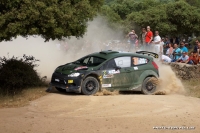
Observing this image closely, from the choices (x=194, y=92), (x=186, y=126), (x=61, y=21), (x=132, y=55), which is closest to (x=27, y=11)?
(x=61, y=21)

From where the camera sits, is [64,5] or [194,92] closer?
[64,5]

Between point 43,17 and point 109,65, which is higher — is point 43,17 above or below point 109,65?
above

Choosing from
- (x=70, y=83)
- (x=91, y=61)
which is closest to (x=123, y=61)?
(x=91, y=61)

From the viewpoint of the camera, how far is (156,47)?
21938 millimetres

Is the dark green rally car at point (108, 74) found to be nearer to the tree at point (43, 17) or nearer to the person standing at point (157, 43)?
the tree at point (43, 17)

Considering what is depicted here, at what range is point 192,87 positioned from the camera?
64.1 feet

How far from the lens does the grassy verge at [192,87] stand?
1770cm

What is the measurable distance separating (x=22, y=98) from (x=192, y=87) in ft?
28.1

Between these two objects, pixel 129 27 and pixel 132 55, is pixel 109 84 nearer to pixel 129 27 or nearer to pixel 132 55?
pixel 132 55

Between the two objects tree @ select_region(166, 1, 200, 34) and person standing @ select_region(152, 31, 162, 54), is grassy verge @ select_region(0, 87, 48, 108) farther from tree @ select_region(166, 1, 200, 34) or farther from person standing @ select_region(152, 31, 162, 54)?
tree @ select_region(166, 1, 200, 34)

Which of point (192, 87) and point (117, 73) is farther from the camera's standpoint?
point (192, 87)

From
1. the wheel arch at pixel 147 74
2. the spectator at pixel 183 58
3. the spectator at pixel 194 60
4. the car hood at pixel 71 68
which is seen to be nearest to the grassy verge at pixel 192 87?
the spectator at pixel 194 60

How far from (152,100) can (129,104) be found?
1.16 metres

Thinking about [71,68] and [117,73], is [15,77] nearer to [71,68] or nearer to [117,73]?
[71,68]
